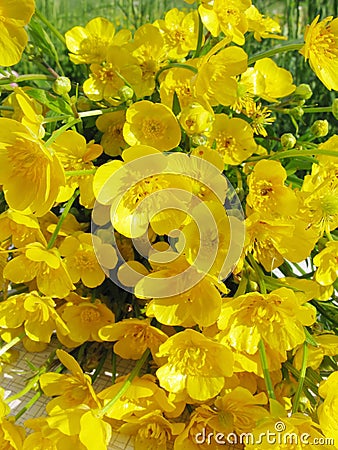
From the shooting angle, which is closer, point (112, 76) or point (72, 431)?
point (72, 431)

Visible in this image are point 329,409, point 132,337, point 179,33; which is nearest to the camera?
point 329,409

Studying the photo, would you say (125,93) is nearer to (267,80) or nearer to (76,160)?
Answer: (76,160)

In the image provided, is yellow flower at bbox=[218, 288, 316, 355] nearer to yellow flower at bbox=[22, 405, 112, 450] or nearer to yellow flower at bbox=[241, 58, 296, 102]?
yellow flower at bbox=[22, 405, 112, 450]

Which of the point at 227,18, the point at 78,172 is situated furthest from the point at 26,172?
the point at 227,18

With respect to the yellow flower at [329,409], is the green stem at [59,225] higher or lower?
higher

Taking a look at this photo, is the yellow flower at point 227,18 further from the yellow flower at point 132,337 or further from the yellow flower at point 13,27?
the yellow flower at point 132,337

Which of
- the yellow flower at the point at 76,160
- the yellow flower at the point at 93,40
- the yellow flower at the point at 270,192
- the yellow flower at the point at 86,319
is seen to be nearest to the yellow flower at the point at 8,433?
the yellow flower at the point at 86,319
